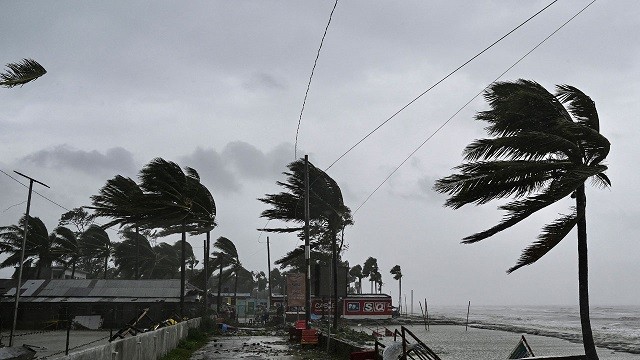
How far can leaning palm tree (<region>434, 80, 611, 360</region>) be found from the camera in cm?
895

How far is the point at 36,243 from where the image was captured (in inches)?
1944

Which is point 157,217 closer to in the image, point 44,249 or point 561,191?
point 561,191

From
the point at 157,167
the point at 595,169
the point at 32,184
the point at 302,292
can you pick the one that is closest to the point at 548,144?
the point at 595,169

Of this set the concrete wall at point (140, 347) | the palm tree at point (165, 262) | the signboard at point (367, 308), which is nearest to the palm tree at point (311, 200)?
the concrete wall at point (140, 347)

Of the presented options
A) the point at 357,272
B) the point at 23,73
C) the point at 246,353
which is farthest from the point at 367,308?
the point at 357,272

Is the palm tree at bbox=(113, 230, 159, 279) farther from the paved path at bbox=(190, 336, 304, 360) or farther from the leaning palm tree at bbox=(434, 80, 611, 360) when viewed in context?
the leaning palm tree at bbox=(434, 80, 611, 360)

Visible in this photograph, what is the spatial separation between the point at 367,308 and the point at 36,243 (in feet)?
105

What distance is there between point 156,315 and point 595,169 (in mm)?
35152

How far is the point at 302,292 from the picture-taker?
136ft

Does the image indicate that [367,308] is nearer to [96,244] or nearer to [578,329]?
[578,329]

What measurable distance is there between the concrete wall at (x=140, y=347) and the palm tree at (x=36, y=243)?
34752 mm

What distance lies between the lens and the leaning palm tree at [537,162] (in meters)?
8.95

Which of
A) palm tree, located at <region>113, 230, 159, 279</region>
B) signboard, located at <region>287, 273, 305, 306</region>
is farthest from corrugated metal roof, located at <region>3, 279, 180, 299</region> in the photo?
palm tree, located at <region>113, 230, 159, 279</region>

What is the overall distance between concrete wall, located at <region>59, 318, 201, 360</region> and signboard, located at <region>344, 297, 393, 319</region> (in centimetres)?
3366
